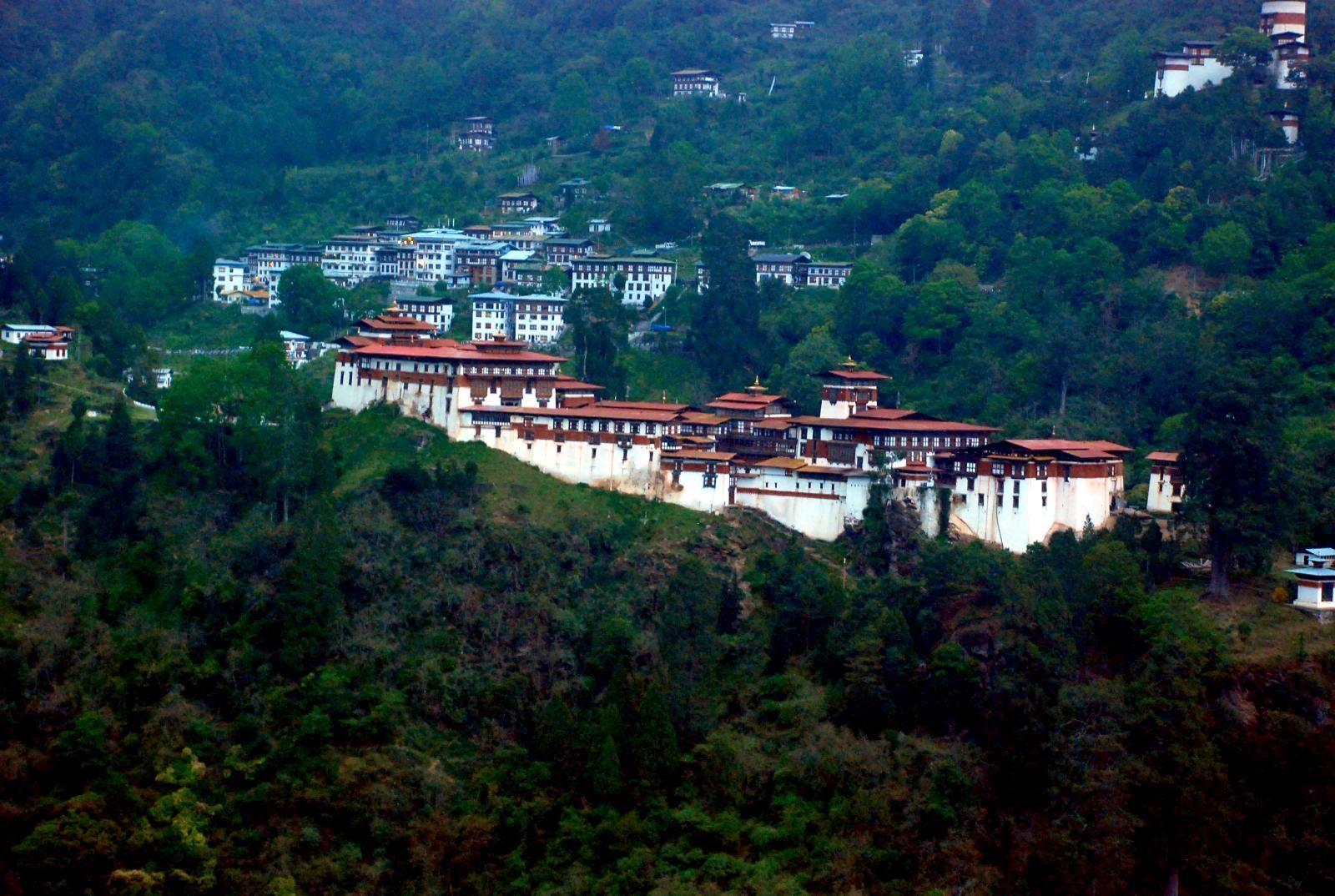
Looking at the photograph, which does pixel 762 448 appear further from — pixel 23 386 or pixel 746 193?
pixel 746 193

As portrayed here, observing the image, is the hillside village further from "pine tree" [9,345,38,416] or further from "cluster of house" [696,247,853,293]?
"cluster of house" [696,247,853,293]

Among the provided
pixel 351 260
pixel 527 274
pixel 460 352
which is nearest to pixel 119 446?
pixel 460 352

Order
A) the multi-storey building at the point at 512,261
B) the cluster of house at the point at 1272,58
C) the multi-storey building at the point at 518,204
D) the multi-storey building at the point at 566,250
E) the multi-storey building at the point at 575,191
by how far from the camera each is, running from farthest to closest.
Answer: the multi-storey building at the point at 518,204, the multi-storey building at the point at 575,191, the multi-storey building at the point at 566,250, the cluster of house at the point at 1272,58, the multi-storey building at the point at 512,261

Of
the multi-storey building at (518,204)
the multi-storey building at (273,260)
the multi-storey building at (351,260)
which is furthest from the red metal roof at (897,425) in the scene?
the multi-storey building at (518,204)

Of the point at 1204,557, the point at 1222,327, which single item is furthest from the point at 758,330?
the point at 1204,557

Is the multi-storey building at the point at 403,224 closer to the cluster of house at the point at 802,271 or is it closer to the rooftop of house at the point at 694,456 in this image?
the cluster of house at the point at 802,271

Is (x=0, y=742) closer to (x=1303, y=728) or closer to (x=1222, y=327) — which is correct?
(x=1303, y=728)
